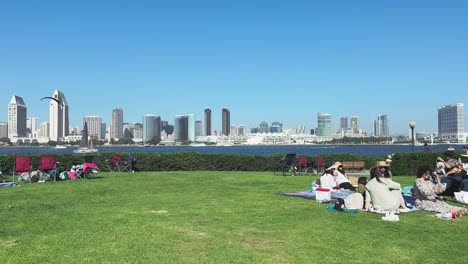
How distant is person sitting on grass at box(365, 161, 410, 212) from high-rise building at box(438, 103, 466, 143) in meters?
182

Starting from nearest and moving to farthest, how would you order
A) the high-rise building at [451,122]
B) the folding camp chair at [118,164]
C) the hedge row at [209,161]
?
the folding camp chair at [118,164] < the hedge row at [209,161] < the high-rise building at [451,122]

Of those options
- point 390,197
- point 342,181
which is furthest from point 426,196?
point 342,181

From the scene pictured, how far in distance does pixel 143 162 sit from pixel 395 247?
65.3 ft

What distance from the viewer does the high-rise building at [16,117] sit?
565 feet

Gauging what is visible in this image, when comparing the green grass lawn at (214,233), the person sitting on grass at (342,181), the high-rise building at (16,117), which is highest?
the high-rise building at (16,117)

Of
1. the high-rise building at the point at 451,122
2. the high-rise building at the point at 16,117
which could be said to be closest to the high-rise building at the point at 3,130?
the high-rise building at the point at 16,117

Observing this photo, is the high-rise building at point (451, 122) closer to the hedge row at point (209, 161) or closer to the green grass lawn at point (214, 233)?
the hedge row at point (209, 161)

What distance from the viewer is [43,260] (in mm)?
5426

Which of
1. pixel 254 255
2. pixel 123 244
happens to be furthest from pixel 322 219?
pixel 123 244

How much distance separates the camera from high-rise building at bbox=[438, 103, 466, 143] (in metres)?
180

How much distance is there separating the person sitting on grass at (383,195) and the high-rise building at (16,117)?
597 ft

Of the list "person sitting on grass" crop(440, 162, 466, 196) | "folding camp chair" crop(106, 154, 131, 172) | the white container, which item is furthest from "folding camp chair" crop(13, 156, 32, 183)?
"person sitting on grass" crop(440, 162, 466, 196)

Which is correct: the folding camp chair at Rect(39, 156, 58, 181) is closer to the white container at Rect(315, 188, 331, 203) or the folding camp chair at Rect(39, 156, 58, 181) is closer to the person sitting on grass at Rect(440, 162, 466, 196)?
the white container at Rect(315, 188, 331, 203)

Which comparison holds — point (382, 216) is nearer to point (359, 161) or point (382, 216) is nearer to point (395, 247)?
point (395, 247)
